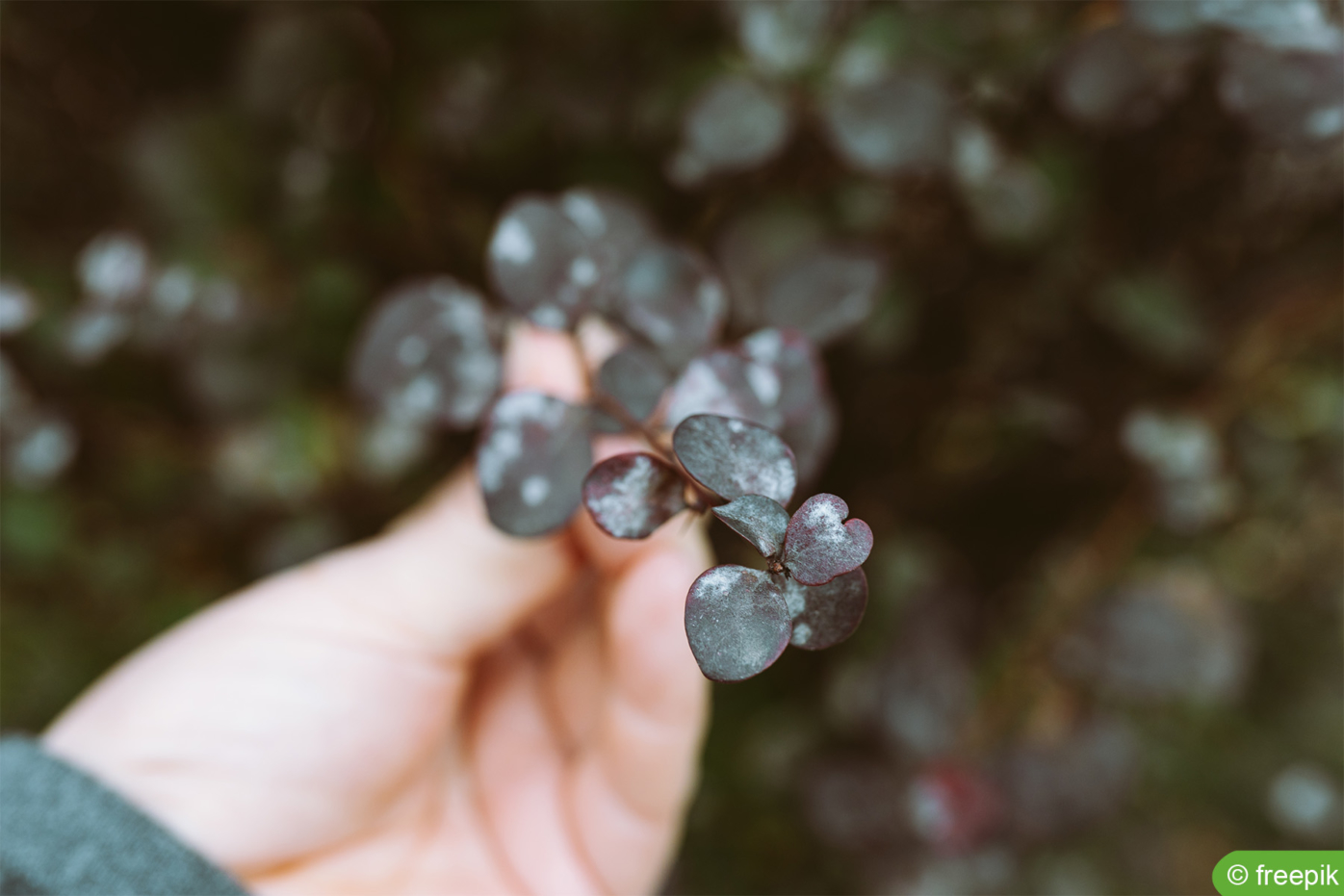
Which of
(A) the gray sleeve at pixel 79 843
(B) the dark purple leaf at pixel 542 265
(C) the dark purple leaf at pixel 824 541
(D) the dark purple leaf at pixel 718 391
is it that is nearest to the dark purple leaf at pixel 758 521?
(C) the dark purple leaf at pixel 824 541

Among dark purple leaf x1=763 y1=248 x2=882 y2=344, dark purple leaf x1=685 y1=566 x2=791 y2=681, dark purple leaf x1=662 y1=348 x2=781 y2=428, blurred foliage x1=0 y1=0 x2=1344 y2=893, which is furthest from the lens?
blurred foliage x1=0 y1=0 x2=1344 y2=893

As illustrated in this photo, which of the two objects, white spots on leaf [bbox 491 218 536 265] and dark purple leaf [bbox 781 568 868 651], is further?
white spots on leaf [bbox 491 218 536 265]

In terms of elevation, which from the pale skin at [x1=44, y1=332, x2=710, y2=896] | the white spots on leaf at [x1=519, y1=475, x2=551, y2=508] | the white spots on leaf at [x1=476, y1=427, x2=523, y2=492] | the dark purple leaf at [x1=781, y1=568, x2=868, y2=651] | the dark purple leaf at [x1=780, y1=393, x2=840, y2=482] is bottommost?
the pale skin at [x1=44, y1=332, x2=710, y2=896]

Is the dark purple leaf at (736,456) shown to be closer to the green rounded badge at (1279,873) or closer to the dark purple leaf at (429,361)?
the dark purple leaf at (429,361)

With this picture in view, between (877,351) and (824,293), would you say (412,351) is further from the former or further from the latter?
(877,351)

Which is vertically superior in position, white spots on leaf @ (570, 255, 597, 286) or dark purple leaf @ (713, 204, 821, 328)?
white spots on leaf @ (570, 255, 597, 286)

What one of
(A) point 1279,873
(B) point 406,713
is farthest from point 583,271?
(A) point 1279,873

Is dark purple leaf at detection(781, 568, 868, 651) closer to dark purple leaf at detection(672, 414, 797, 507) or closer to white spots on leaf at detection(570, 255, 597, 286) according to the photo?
dark purple leaf at detection(672, 414, 797, 507)

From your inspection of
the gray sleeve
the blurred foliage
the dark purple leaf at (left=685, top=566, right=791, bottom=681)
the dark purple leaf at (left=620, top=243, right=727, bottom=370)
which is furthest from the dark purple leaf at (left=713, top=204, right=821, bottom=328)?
the gray sleeve
